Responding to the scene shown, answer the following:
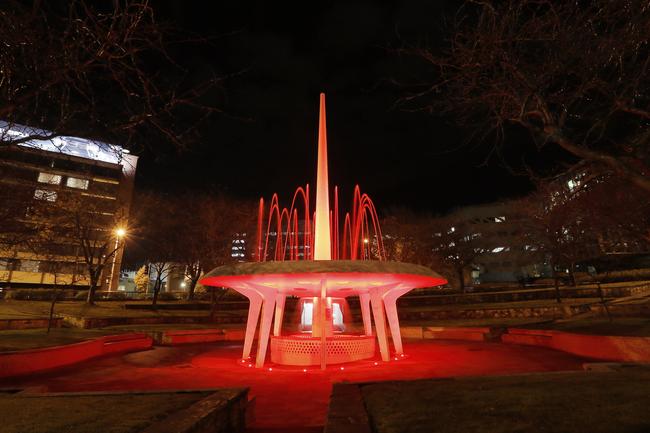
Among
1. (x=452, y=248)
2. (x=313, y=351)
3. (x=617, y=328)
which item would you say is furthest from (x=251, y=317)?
(x=452, y=248)

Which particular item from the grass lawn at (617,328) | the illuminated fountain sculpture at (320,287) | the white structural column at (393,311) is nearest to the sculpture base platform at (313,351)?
the illuminated fountain sculpture at (320,287)

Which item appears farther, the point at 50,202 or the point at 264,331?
the point at 50,202

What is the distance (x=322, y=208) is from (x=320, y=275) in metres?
5.55

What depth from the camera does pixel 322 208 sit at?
15.4m

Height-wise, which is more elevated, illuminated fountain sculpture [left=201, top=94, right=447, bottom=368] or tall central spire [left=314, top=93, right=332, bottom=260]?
tall central spire [left=314, top=93, right=332, bottom=260]

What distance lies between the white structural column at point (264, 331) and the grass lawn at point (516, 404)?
6.11 meters

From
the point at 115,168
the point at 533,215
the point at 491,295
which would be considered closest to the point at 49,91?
the point at 491,295

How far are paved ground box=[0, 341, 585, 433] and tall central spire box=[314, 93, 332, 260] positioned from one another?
15.3ft

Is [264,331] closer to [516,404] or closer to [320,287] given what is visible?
[320,287]

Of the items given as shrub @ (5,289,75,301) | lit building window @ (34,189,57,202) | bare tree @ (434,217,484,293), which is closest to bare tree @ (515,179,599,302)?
bare tree @ (434,217,484,293)

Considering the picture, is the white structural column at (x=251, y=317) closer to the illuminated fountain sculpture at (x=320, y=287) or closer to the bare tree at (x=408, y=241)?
the illuminated fountain sculpture at (x=320, y=287)

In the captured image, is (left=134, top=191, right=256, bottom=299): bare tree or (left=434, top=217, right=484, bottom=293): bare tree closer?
(left=134, top=191, right=256, bottom=299): bare tree

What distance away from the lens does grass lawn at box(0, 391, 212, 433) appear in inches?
161

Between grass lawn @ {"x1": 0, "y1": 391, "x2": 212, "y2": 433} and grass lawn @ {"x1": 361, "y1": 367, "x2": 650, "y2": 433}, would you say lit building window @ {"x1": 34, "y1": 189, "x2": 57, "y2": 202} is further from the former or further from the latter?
grass lawn @ {"x1": 361, "y1": 367, "x2": 650, "y2": 433}
